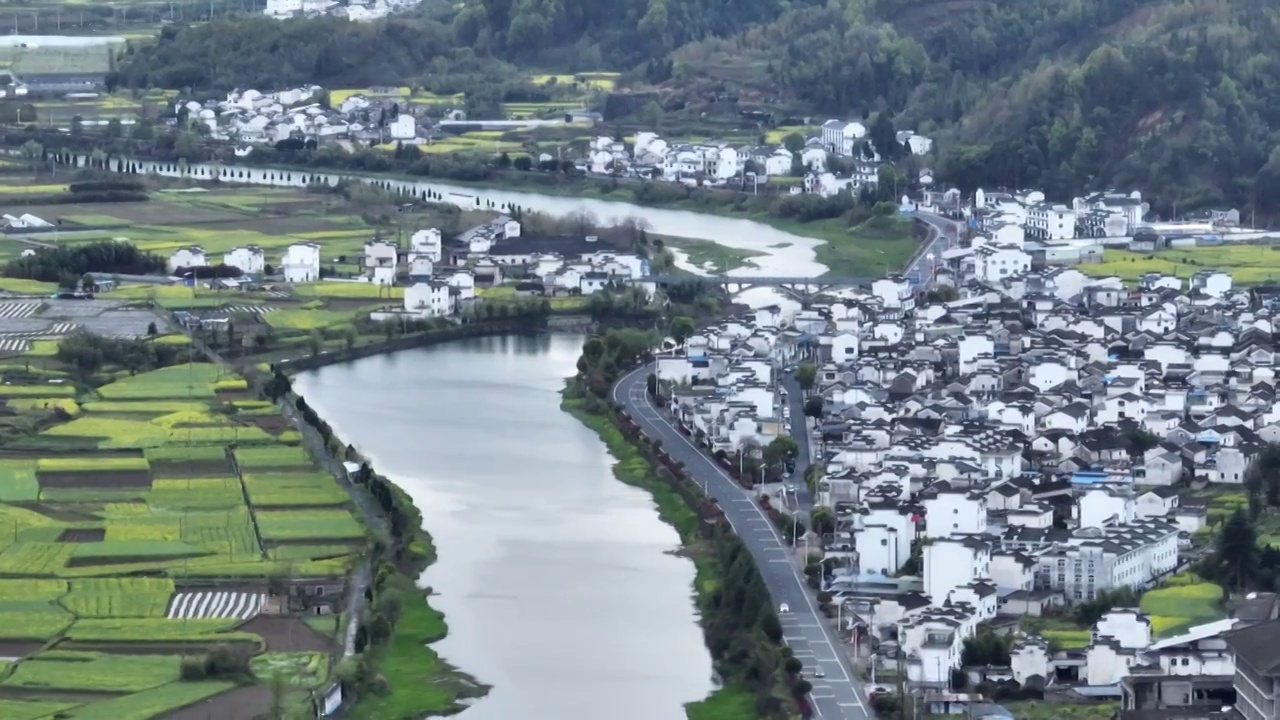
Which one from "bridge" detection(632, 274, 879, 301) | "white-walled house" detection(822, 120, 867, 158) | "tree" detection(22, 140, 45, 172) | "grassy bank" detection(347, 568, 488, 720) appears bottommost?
"grassy bank" detection(347, 568, 488, 720)

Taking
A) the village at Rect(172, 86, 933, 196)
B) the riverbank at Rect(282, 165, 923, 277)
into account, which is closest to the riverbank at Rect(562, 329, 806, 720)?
the riverbank at Rect(282, 165, 923, 277)

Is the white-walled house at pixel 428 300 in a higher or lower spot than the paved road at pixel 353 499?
higher

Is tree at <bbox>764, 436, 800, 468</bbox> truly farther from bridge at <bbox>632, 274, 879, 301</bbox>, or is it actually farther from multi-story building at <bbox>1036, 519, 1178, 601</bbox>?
bridge at <bbox>632, 274, 879, 301</bbox>

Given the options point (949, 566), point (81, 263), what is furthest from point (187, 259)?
point (949, 566)

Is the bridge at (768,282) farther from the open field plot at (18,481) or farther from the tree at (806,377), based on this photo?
the open field plot at (18,481)

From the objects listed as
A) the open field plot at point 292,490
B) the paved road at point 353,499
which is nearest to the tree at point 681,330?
the paved road at point 353,499

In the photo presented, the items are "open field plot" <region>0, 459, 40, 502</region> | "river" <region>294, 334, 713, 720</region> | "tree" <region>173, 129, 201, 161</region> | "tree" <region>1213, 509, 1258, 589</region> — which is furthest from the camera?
"tree" <region>173, 129, 201, 161</region>
